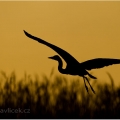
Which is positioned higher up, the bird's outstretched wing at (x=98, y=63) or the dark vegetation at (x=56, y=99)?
the bird's outstretched wing at (x=98, y=63)

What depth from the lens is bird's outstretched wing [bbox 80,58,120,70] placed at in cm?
231

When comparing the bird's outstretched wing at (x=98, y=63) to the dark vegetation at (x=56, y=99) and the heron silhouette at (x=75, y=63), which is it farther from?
the dark vegetation at (x=56, y=99)

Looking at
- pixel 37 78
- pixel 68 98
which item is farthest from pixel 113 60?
pixel 37 78

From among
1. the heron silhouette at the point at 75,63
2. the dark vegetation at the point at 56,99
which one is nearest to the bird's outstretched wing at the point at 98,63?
the heron silhouette at the point at 75,63

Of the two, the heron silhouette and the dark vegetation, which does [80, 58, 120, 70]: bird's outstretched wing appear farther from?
the dark vegetation

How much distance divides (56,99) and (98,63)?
0.46 metres

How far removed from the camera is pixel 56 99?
2.31 m

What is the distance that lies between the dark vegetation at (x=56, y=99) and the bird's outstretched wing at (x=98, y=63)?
0.11 metres

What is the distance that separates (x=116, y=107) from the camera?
2.30m

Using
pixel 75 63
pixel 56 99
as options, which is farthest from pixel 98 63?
pixel 56 99

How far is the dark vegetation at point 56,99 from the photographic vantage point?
A: 7.55ft

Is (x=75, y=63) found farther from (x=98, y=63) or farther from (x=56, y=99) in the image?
(x=56, y=99)

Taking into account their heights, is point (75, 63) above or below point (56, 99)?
above

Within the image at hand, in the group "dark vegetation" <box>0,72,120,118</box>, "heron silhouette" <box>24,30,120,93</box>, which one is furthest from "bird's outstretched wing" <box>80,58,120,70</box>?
"dark vegetation" <box>0,72,120,118</box>
